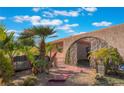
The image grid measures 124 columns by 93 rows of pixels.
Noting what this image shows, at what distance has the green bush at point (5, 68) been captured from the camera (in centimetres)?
890

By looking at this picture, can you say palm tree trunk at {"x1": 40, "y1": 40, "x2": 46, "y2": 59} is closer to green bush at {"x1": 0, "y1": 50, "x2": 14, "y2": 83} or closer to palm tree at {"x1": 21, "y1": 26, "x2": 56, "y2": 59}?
palm tree at {"x1": 21, "y1": 26, "x2": 56, "y2": 59}

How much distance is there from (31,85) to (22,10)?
249cm

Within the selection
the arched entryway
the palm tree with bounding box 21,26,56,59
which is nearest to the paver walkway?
the arched entryway

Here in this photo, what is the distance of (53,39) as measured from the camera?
388 inches

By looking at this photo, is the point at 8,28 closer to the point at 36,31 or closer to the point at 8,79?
the point at 36,31

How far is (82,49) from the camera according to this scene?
11.4m

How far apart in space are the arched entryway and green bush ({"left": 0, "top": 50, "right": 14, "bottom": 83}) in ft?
10.1

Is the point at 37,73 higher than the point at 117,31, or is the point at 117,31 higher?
the point at 117,31

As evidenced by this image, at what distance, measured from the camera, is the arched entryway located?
419 inches

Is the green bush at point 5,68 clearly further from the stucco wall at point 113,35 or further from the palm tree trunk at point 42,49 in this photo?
the stucco wall at point 113,35

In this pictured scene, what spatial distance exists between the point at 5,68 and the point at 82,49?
371 centimetres
